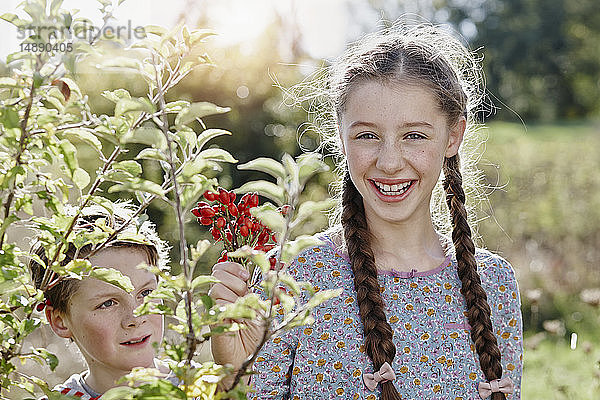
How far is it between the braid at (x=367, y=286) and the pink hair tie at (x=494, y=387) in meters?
0.21

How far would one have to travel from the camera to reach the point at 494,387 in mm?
1747

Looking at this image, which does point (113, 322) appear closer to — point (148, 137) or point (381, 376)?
point (381, 376)

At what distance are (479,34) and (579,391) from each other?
20328mm

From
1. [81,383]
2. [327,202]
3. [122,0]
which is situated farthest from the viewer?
[81,383]

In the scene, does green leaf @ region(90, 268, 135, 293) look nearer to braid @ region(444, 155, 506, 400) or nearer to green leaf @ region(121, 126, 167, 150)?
green leaf @ region(121, 126, 167, 150)

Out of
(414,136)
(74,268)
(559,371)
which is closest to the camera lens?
(74,268)

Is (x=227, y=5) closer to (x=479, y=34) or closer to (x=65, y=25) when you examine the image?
(x=65, y=25)

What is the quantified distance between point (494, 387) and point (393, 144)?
590 millimetres

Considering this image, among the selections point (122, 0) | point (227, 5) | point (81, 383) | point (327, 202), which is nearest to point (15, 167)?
point (122, 0)

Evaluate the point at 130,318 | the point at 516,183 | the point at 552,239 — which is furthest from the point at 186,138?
the point at 516,183

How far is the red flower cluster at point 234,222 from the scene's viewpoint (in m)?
1.33

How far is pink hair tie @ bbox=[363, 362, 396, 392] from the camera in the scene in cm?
166

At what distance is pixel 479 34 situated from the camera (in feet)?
75.8

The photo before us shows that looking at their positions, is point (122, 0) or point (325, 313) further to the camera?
point (325, 313)
